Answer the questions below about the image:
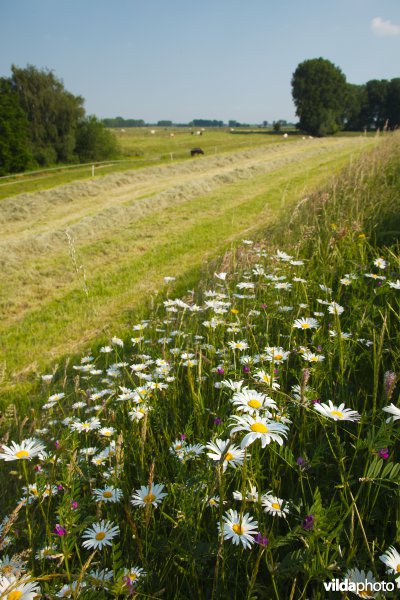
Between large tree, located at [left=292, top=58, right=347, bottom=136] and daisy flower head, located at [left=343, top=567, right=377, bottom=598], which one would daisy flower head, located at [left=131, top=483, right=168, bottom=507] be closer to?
daisy flower head, located at [left=343, top=567, right=377, bottom=598]

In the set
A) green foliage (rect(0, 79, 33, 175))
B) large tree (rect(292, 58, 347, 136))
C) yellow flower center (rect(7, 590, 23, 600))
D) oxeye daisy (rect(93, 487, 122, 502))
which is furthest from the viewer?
large tree (rect(292, 58, 347, 136))

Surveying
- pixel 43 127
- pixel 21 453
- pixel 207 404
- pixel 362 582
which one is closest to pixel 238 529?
pixel 362 582

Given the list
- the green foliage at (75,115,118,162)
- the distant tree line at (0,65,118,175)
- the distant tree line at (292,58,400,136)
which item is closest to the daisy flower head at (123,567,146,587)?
the distant tree line at (0,65,118,175)

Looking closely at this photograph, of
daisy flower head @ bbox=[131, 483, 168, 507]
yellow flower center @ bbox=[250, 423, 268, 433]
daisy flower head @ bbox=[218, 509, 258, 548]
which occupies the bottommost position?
daisy flower head @ bbox=[131, 483, 168, 507]

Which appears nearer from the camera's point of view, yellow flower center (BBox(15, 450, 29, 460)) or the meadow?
the meadow

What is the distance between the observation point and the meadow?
1173 mm

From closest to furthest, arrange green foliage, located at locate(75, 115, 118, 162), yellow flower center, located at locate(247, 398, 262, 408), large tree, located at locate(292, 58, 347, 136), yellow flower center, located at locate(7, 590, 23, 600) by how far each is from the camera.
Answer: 1. yellow flower center, located at locate(7, 590, 23, 600)
2. yellow flower center, located at locate(247, 398, 262, 408)
3. green foliage, located at locate(75, 115, 118, 162)
4. large tree, located at locate(292, 58, 347, 136)

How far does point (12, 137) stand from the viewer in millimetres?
28000

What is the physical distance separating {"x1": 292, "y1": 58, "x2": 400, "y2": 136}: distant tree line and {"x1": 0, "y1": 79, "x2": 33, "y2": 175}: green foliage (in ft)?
160

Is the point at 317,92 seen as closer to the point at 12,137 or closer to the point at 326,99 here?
the point at 326,99

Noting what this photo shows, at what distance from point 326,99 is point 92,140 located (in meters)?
49.2

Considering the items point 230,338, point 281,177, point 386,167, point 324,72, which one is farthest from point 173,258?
point 324,72

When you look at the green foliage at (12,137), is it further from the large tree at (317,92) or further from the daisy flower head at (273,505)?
the large tree at (317,92)

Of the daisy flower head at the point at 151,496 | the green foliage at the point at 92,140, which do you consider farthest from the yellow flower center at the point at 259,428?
the green foliage at the point at 92,140
